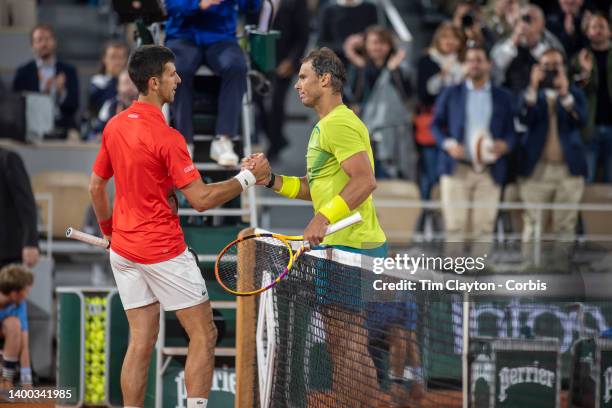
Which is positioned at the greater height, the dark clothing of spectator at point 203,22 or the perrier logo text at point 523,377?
the dark clothing of spectator at point 203,22

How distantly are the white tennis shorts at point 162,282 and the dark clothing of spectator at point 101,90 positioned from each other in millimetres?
6059

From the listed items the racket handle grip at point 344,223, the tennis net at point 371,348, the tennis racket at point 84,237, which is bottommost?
the tennis net at point 371,348

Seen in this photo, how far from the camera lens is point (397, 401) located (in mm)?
5895

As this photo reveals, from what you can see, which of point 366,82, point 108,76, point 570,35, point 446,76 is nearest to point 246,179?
point 366,82

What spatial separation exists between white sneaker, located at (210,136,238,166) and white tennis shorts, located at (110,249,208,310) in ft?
6.54

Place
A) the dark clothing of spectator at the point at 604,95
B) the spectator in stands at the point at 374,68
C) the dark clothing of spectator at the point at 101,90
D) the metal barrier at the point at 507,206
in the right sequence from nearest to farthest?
the metal barrier at the point at 507,206
the dark clothing of spectator at the point at 101,90
the spectator in stands at the point at 374,68
the dark clothing of spectator at the point at 604,95

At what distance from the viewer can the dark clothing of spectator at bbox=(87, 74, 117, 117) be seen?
40.9 feet

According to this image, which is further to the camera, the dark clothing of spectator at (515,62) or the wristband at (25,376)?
the dark clothing of spectator at (515,62)

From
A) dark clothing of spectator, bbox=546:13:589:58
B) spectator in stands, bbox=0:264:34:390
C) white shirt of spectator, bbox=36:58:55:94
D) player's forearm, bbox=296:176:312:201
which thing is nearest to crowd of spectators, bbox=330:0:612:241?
dark clothing of spectator, bbox=546:13:589:58

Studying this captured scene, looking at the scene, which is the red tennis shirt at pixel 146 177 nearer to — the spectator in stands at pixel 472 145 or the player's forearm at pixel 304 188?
the player's forearm at pixel 304 188

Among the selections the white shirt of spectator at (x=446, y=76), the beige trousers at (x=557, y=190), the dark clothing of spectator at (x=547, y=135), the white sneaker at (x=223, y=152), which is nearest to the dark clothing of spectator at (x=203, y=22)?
the white sneaker at (x=223, y=152)

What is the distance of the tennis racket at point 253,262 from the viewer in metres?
6.65

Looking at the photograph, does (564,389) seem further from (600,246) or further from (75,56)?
(75,56)

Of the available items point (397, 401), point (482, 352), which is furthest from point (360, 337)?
point (482, 352)
